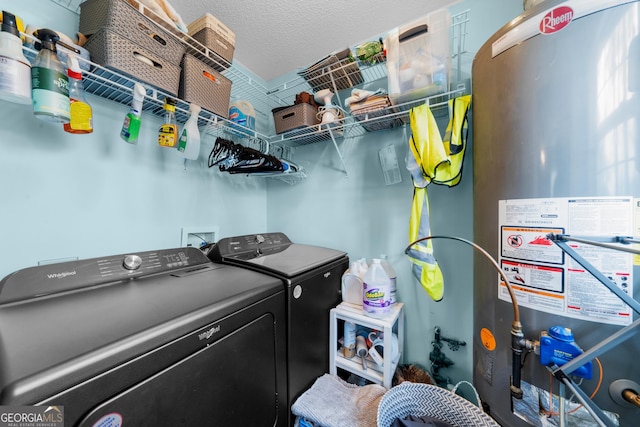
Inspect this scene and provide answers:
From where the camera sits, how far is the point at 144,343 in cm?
59

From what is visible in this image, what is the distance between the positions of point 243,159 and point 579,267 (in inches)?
65.0

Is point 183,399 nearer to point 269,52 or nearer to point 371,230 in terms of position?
point 371,230

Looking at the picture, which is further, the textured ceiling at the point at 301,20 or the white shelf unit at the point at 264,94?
the textured ceiling at the point at 301,20

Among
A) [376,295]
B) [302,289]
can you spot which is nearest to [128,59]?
[302,289]

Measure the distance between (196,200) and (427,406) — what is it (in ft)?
5.96

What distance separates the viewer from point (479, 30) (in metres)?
1.38

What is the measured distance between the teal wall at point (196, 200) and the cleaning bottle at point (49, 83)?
0.33 m

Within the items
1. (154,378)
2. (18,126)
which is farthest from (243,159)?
(154,378)

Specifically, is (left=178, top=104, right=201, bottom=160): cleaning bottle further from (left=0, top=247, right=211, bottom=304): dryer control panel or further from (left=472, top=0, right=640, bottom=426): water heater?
(left=472, top=0, right=640, bottom=426): water heater

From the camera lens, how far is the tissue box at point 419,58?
1131 millimetres

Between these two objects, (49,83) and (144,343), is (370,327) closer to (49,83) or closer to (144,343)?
(144,343)

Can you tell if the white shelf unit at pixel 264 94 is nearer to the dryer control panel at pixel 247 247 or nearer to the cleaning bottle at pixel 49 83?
the cleaning bottle at pixel 49 83

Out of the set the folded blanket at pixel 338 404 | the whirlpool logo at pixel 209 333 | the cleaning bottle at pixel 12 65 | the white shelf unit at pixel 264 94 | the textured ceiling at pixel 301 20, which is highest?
the textured ceiling at pixel 301 20

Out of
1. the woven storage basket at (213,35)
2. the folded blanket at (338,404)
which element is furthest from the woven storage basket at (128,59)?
the folded blanket at (338,404)
